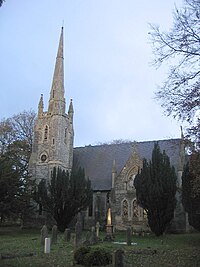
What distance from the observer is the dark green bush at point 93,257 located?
37.1 ft

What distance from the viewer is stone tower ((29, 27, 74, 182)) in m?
36.2

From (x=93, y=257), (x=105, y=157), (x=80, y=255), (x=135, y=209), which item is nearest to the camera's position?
(x=93, y=257)

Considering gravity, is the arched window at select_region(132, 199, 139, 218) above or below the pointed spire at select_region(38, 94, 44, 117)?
below

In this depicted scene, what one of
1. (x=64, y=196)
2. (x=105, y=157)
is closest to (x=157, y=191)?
(x=64, y=196)

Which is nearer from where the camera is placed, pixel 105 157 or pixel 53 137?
pixel 53 137

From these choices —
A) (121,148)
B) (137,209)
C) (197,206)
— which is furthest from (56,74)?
(197,206)

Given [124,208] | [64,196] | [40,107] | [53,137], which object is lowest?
[124,208]

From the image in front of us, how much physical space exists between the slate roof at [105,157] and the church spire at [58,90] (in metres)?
5.57

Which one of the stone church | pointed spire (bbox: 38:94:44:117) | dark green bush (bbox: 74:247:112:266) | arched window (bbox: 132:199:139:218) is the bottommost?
dark green bush (bbox: 74:247:112:266)

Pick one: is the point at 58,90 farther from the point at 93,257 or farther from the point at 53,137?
the point at 93,257

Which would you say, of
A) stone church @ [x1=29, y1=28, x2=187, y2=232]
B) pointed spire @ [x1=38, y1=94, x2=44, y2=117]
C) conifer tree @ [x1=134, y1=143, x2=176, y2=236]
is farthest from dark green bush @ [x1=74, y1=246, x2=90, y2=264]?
pointed spire @ [x1=38, y1=94, x2=44, y2=117]

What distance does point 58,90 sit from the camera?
3762 centimetres

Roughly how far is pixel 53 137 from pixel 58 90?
4912 mm

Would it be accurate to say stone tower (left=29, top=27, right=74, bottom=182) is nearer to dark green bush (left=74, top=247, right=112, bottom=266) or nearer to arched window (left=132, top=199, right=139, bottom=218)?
arched window (left=132, top=199, right=139, bottom=218)
